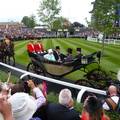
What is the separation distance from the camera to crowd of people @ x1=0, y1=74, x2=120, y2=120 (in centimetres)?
477

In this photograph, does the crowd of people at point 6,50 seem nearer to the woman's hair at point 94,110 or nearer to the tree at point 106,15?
the tree at point 106,15

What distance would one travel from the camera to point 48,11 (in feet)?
207

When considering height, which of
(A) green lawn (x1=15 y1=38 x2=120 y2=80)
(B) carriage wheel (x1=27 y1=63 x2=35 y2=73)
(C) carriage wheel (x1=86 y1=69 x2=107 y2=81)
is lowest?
(A) green lawn (x1=15 y1=38 x2=120 y2=80)

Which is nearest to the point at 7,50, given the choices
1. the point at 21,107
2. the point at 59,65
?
the point at 59,65

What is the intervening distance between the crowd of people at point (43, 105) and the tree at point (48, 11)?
178 ft

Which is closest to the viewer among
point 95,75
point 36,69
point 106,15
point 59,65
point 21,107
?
point 21,107

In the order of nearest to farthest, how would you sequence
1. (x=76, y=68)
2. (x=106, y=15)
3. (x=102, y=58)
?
(x=76, y=68) < (x=102, y=58) < (x=106, y=15)

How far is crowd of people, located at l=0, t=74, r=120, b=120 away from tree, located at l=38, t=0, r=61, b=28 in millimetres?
54152

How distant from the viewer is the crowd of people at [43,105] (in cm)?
477

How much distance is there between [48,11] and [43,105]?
56776mm

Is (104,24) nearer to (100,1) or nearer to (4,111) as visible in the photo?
(100,1)

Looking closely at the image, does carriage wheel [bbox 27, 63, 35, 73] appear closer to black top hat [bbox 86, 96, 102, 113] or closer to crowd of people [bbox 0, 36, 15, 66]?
crowd of people [bbox 0, 36, 15, 66]

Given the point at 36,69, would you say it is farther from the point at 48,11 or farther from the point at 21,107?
the point at 48,11

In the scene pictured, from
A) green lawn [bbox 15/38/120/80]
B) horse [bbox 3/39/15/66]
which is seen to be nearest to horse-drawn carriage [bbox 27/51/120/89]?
green lawn [bbox 15/38/120/80]
